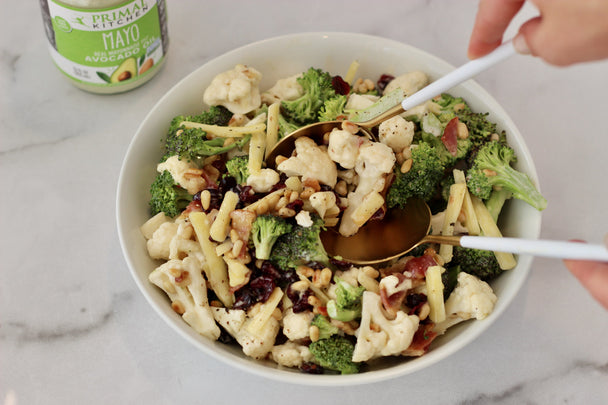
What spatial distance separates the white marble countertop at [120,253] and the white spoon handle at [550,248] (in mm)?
881

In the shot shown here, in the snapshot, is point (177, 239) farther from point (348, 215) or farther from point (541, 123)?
point (541, 123)

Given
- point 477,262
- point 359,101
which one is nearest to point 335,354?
point 477,262

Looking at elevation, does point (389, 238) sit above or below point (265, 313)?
above

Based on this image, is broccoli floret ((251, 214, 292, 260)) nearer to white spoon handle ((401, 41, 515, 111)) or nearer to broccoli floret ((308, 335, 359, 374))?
broccoli floret ((308, 335, 359, 374))

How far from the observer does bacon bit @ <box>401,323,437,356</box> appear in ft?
8.19

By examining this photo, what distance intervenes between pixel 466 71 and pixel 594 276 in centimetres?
82

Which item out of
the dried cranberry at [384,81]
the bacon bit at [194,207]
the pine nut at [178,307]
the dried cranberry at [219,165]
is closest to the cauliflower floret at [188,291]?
the pine nut at [178,307]

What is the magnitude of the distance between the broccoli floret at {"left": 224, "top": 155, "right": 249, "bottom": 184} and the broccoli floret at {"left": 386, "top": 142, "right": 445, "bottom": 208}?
0.66 metres

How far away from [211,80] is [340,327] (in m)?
1.44

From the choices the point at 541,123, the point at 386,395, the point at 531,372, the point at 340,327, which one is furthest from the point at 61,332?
the point at 541,123

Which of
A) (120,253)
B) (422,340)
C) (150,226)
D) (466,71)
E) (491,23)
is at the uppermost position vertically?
(491,23)

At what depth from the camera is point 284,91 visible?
3.17 metres

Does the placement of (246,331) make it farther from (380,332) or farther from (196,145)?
(196,145)

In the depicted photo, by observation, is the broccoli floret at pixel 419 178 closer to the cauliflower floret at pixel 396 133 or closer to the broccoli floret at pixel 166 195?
the cauliflower floret at pixel 396 133
